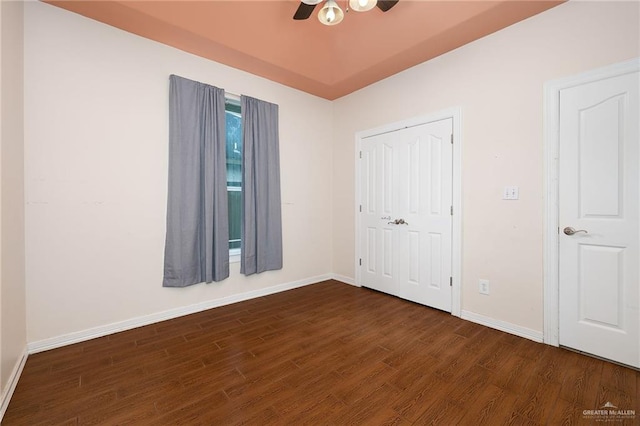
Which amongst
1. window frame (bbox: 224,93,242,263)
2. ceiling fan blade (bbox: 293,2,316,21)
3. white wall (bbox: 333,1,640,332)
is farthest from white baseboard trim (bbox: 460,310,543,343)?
ceiling fan blade (bbox: 293,2,316,21)

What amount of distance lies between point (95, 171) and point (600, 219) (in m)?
4.33

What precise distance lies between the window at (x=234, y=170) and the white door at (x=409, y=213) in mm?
1754

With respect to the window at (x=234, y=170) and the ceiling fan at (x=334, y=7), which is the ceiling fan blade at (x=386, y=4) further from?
the window at (x=234, y=170)

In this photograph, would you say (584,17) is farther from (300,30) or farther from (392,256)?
(392,256)

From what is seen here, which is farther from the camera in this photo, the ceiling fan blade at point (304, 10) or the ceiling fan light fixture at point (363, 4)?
the ceiling fan blade at point (304, 10)

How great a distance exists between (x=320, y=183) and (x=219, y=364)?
9.49 ft

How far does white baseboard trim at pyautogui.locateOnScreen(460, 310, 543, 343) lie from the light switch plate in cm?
121

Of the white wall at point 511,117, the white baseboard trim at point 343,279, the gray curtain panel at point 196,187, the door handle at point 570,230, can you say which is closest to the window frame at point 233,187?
the gray curtain panel at point 196,187

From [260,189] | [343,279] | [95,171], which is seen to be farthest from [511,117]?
[95,171]

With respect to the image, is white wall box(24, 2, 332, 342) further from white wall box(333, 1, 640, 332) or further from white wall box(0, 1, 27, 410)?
white wall box(333, 1, 640, 332)

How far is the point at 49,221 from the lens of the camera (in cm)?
230

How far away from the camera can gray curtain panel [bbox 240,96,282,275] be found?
345 centimetres

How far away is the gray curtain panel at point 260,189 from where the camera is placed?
11.3 feet

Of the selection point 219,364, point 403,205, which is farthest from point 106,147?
point 403,205
